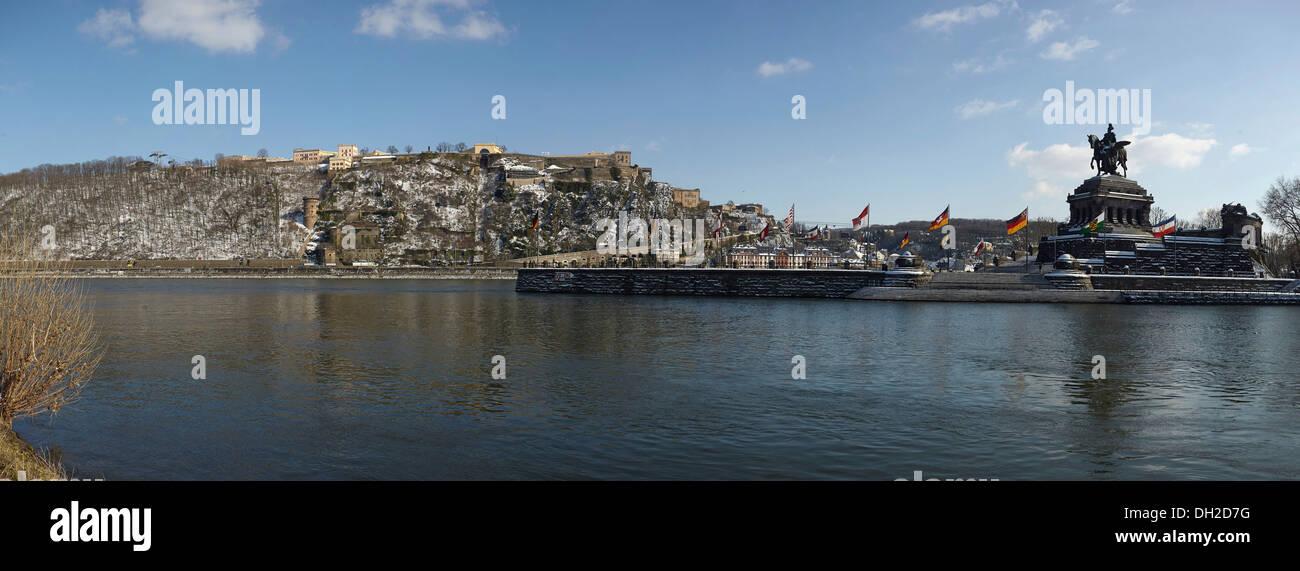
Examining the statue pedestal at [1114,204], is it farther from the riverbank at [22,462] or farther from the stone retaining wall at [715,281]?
the riverbank at [22,462]

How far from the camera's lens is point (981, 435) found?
1289 cm

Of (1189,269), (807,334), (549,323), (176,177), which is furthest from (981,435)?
(176,177)

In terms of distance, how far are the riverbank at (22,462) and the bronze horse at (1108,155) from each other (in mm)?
78041

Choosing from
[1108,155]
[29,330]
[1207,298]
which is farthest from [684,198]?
[29,330]

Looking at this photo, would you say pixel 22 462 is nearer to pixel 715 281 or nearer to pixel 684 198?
pixel 715 281

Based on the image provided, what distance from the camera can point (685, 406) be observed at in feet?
50.6

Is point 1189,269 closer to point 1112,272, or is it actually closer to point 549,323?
point 1112,272

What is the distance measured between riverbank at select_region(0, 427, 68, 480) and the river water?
1.97 ft

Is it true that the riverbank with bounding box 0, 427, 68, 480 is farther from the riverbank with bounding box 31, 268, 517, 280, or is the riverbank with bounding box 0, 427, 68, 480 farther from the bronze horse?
the riverbank with bounding box 31, 268, 517, 280

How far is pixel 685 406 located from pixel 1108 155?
68192 mm

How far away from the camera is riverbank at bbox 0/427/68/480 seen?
912cm

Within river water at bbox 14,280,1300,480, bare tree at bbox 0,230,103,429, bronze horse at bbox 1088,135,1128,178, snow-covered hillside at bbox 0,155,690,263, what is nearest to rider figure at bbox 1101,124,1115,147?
bronze horse at bbox 1088,135,1128,178

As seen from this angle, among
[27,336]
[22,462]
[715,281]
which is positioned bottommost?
[22,462]
